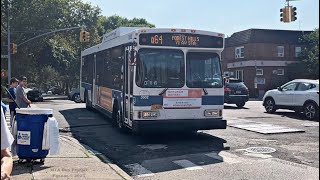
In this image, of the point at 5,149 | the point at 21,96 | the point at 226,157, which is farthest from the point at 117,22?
the point at 5,149

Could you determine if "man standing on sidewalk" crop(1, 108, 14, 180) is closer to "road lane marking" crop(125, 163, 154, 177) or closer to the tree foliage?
"road lane marking" crop(125, 163, 154, 177)

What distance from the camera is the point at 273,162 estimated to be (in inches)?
353

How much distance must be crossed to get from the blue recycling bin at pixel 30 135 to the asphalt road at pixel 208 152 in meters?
1.75

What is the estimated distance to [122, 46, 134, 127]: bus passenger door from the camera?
11.4 meters

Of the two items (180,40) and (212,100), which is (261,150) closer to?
(212,100)

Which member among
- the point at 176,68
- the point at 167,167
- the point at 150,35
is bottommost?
the point at 167,167

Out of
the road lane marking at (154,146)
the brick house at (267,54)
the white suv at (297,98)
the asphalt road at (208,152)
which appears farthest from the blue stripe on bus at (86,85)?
the brick house at (267,54)

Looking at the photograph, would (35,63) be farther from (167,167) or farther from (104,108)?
(167,167)

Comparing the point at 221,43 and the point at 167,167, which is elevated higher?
the point at 221,43

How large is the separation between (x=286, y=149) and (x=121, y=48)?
17.9 ft

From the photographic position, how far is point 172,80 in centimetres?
1116

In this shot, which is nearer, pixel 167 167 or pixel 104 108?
pixel 167 167

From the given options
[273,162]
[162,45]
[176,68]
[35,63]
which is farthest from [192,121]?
[35,63]

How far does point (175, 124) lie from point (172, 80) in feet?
3.72
